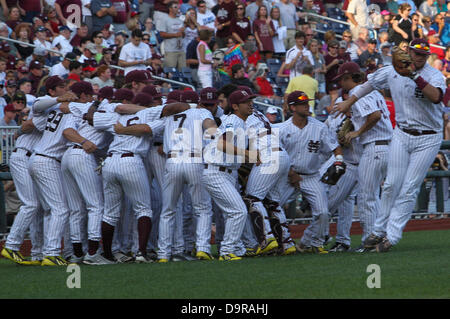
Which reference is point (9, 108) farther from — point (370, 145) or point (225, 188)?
point (370, 145)

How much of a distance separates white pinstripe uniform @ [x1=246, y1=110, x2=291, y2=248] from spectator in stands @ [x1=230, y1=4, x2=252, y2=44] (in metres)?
9.16

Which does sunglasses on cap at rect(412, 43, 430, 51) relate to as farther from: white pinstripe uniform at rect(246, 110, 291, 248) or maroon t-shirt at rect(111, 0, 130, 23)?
maroon t-shirt at rect(111, 0, 130, 23)

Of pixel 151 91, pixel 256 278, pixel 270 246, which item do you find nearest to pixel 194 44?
pixel 151 91

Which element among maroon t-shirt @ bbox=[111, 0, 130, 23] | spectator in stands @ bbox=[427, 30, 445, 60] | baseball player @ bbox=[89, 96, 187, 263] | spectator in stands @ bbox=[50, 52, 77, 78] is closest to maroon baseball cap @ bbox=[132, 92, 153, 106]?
baseball player @ bbox=[89, 96, 187, 263]

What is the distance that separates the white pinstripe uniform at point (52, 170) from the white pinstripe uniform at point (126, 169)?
0.53 meters

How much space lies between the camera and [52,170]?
9.87 meters

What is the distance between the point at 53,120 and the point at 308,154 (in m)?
2.97

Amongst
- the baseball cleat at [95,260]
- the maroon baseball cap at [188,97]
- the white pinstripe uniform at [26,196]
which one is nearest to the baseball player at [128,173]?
the baseball cleat at [95,260]

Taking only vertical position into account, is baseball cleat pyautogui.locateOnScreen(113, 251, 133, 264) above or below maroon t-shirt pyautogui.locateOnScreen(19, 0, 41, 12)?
below

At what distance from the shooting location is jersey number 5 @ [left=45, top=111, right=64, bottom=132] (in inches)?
387

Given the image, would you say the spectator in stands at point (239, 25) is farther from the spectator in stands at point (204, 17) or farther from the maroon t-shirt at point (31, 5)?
the maroon t-shirt at point (31, 5)

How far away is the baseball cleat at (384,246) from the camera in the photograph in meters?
9.32

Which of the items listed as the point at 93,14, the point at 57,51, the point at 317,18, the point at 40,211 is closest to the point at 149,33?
the point at 93,14
